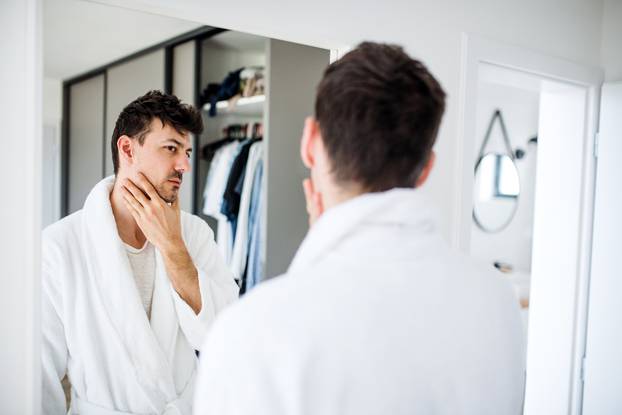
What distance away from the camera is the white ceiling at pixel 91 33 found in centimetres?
105

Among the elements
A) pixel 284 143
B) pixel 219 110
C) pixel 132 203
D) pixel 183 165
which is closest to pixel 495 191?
pixel 284 143

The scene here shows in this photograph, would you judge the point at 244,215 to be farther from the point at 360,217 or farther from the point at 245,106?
the point at 360,217

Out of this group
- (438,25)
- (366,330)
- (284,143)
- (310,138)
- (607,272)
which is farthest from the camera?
(607,272)

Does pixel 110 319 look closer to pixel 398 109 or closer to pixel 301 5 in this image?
pixel 398 109

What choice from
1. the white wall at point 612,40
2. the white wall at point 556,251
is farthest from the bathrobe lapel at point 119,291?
A: the white wall at point 612,40

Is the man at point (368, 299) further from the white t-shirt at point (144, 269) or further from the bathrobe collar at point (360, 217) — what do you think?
the white t-shirt at point (144, 269)

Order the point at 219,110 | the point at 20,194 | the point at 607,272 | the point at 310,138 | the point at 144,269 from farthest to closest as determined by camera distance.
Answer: the point at 607,272 → the point at 219,110 → the point at 144,269 → the point at 20,194 → the point at 310,138

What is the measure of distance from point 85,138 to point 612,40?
2212 mm

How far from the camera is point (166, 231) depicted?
1.17 metres

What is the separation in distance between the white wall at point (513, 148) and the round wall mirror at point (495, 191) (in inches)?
2.1

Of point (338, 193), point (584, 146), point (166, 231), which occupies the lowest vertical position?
point (166, 231)

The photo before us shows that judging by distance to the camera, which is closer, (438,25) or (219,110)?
(219,110)

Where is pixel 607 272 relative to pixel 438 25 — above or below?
below

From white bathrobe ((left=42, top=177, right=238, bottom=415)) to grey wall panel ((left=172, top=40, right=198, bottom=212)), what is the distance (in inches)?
5.6
